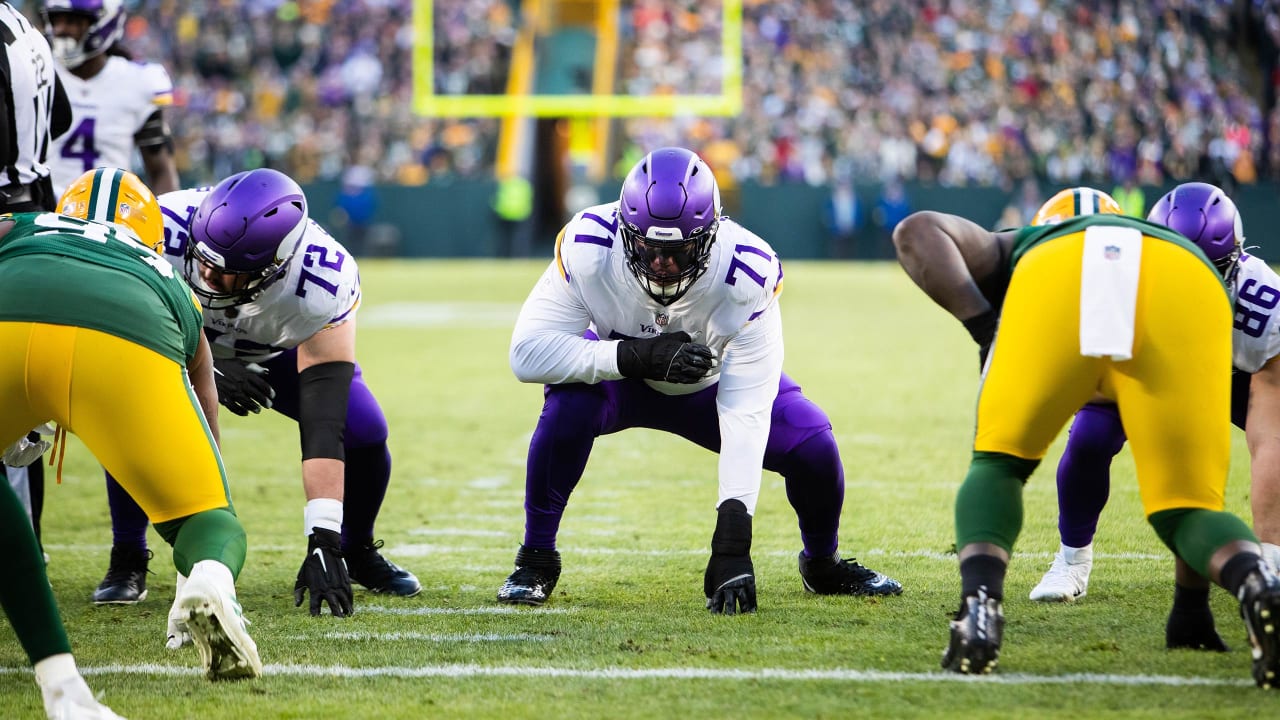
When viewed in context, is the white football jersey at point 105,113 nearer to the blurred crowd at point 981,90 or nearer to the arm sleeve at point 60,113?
the arm sleeve at point 60,113

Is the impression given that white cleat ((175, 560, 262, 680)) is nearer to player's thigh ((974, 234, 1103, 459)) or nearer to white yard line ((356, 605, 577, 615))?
white yard line ((356, 605, 577, 615))

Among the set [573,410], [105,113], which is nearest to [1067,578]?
[573,410]

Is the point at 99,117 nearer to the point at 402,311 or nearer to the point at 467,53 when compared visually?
the point at 402,311

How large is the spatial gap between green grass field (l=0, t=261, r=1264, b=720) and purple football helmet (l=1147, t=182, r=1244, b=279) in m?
0.95

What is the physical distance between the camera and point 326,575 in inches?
149

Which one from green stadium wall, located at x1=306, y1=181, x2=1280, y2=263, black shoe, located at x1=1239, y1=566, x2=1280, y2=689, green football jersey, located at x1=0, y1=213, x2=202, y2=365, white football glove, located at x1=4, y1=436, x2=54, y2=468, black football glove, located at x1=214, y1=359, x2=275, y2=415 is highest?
green football jersey, located at x1=0, y1=213, x2=202, y2=365

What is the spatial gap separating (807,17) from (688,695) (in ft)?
75.2

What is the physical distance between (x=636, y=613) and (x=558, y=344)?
0.78 m

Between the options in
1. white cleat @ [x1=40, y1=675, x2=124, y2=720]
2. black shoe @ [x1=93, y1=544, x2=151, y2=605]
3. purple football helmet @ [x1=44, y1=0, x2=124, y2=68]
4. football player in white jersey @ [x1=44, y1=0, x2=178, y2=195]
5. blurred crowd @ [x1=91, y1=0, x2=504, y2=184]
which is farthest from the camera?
blurred crowd @ [x1=91, y1=0, x2=504, y2=184]

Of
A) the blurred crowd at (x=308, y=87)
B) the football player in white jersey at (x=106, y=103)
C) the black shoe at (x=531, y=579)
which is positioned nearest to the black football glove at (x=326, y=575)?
the black shoe at (x=531, y=579)

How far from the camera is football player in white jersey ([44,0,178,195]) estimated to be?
5621 mm

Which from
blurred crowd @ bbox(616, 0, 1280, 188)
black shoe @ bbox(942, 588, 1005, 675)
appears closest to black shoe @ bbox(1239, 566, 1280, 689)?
black shoe @ bbox(942, 588, 1005, 675)

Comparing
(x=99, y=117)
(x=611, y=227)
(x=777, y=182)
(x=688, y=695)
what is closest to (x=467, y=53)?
(x=777, y=182)

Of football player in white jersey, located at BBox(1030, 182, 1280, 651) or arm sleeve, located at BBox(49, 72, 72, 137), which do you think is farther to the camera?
arm sleeve, located at BBox(49, 72, 72, 137)
